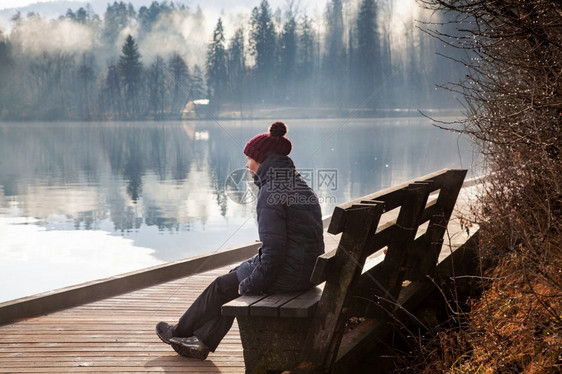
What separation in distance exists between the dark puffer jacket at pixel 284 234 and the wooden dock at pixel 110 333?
79 cm

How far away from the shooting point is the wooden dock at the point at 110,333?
4.44 m

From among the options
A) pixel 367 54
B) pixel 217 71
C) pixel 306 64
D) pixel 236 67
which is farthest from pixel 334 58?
pixel 217 71

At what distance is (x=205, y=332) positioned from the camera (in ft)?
14.5

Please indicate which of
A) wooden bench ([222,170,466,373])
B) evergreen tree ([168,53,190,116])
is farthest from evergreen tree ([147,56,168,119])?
wooden bench ([222,170,466,373])

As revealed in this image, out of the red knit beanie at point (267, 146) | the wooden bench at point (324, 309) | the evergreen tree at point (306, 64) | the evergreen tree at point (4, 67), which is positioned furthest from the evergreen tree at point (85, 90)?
the wooden bench at point (324, 309)

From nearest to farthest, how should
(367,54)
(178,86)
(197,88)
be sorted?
1. (178,86)
2. (197,88)
3. (367,54)

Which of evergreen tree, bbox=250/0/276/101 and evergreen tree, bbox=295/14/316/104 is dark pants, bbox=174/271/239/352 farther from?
evergreen tree, bbox=295/14/316/104

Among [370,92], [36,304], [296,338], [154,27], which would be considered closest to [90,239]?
[36,304]

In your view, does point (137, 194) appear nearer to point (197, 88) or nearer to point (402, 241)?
point (402, 241)

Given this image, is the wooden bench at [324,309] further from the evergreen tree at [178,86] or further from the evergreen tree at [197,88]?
the evergreen tree at [197,88]

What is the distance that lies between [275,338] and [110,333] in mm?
1921

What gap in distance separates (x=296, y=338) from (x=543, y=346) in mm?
1273

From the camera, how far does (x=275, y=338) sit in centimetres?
364

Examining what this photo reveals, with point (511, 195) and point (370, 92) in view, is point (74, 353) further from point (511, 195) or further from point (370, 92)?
point (370, 92)
